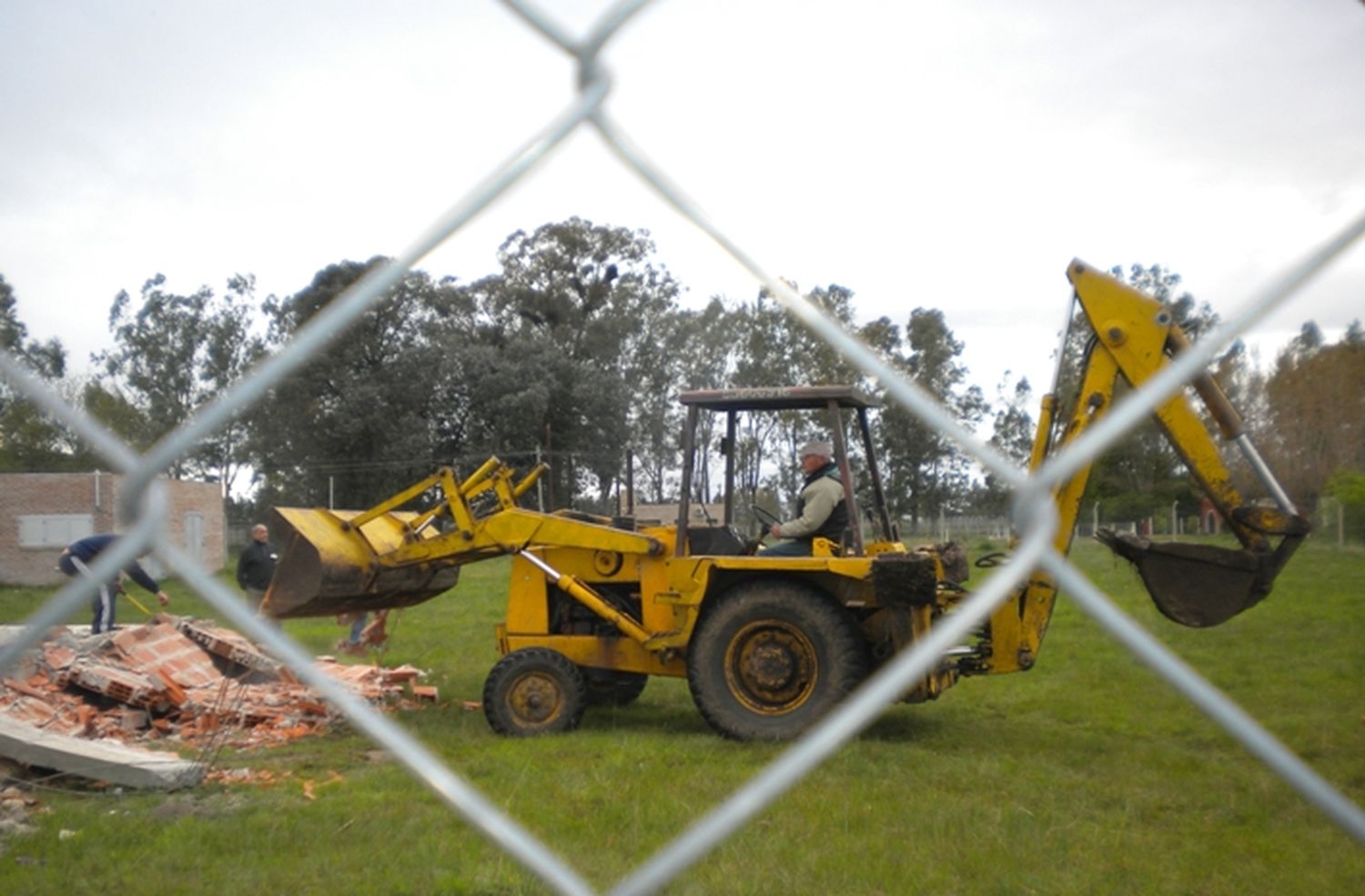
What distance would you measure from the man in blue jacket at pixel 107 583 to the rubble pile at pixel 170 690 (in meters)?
0.56

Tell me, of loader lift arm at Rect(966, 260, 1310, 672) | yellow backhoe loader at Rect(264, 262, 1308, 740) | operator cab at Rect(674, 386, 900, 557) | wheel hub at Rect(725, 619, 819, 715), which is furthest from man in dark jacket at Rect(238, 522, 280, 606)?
loader lift arm at Rect(966, 260, 1310, 672)

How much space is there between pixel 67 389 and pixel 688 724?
6776 mm

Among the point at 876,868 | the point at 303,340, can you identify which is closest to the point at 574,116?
the point at 303,340

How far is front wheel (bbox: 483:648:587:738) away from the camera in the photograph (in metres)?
8.27

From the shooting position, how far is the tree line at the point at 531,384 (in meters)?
3.42

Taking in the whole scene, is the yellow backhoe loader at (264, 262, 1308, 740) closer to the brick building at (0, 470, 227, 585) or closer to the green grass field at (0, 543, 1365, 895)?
the green grass field at (0, 543, 1365, 895)

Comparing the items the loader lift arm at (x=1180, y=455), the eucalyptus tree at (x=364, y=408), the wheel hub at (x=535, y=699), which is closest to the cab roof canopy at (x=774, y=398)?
the loader lift arm at (x=1180, y=455)

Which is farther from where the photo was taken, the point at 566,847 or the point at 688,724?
the point at 688,724

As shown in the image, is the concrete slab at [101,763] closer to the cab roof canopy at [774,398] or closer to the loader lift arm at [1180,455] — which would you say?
the cab roof canopy at [774,398]

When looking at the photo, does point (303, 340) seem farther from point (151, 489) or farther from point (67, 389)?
point (67, 389)

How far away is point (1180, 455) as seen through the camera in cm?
698

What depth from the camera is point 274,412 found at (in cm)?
786

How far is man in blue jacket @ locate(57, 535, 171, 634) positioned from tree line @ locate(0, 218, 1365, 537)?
1.27 m

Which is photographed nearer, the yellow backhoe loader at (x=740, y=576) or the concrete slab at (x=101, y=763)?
the concrete slab at (x=101, y=763)
